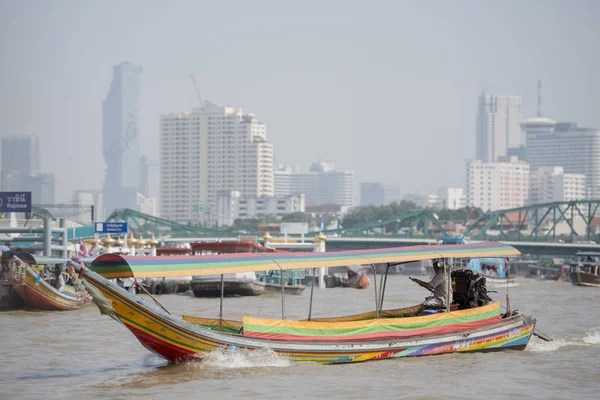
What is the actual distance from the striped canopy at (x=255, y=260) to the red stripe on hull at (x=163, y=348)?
44.7 inches

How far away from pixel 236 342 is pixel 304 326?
133 cm

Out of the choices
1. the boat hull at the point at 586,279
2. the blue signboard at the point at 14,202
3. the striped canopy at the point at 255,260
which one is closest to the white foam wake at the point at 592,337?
the striped canopy at the point at 255,260

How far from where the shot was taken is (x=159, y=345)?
16625 mm

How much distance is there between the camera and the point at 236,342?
1675 cm

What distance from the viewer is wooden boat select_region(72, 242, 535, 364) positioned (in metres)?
16.1

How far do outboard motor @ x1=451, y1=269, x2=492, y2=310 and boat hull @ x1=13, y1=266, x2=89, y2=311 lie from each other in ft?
43.2

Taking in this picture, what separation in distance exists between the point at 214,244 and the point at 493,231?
110399 mm

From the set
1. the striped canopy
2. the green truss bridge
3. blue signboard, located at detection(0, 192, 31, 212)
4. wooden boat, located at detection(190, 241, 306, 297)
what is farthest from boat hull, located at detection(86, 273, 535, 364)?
the green truss bridge

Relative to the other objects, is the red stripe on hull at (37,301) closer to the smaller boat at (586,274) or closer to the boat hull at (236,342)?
the boat hull at (236,342)

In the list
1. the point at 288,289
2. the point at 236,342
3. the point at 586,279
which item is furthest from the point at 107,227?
the point at 236,342

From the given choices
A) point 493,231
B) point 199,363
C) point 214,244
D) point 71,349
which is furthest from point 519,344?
point 493,231

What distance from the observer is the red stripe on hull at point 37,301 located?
2825 cm

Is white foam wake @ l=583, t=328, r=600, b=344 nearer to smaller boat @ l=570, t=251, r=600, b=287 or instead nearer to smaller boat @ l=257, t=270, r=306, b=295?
smaller boat @ l=257, t=270, r=306, b=295

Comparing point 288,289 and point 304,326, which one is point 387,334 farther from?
point 288,289
